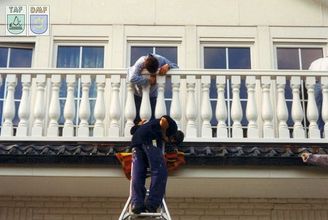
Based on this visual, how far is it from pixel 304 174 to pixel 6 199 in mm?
3807

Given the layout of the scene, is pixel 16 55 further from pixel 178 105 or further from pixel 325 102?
pixel 325 102

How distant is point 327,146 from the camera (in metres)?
7.80

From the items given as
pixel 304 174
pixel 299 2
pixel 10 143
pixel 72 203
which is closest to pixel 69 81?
pixel 10 143

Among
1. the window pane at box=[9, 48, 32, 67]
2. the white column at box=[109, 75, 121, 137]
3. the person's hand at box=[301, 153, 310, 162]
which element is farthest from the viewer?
the window pane at box=[9, 48, 32, 67]

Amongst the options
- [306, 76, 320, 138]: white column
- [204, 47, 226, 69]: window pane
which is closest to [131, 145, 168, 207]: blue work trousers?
[306, 76, 320, 138]: white column

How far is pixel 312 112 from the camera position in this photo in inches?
313

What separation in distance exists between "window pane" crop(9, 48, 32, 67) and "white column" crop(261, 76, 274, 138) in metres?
3.89

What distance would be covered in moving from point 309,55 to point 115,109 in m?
3.69

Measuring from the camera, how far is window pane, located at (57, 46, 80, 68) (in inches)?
391

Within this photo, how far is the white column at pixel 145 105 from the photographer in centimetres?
783

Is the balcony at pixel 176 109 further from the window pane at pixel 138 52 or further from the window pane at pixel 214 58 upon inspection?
the window pane at pixel 138 52

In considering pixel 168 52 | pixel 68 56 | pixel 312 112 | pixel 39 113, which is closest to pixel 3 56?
pixel 68 56

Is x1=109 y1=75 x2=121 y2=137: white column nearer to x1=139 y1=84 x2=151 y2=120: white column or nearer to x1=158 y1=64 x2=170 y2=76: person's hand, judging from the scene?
x1=139 y1=84 x2=151 y2=120: white column

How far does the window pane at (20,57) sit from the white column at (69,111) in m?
2.19
